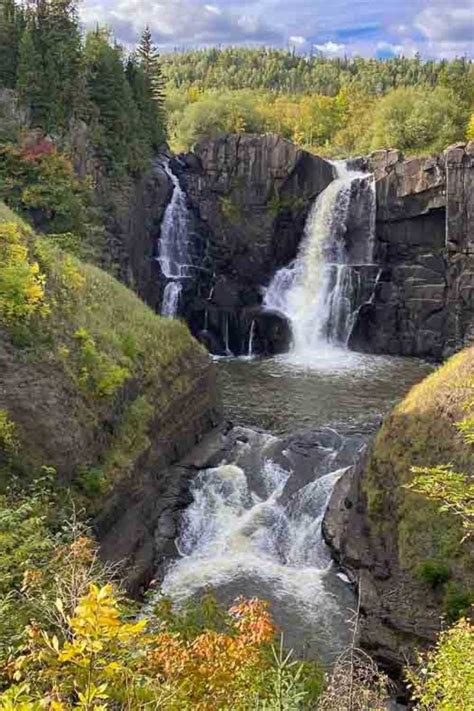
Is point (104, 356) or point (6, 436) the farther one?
point (104, 356)

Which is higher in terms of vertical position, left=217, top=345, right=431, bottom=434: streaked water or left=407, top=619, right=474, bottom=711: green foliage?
left=407, top=619, right=474, bottom=711: green foliage

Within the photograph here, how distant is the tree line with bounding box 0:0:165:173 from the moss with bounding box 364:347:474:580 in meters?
26.4

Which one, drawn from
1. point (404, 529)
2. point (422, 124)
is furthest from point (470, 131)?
point (404, 529)

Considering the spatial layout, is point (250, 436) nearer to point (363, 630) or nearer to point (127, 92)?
point (363, 630)

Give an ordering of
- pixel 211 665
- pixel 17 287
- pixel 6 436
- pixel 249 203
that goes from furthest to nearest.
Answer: pixel 249 203
pixel 17 287
pixel 6 436
pixel 211 665

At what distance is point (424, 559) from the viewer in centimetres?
Result: 1534

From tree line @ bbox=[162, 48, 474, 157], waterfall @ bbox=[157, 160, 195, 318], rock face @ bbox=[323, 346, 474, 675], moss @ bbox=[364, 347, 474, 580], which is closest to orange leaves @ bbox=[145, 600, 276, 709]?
rock face @ bbox=[323, 346, 474, 675]

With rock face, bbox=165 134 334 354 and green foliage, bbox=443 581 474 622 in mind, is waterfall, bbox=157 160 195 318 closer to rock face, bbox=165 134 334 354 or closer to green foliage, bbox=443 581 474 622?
rock face, bbox=165 134 334 354

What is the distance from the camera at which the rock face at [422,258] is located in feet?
129

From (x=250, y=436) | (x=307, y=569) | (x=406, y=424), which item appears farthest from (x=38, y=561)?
(x=250, y=436)

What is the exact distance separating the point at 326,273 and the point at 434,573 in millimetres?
29536

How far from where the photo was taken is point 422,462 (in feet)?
56.7

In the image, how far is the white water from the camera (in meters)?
17.1

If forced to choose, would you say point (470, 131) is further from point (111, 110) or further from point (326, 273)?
point (111, 110)
